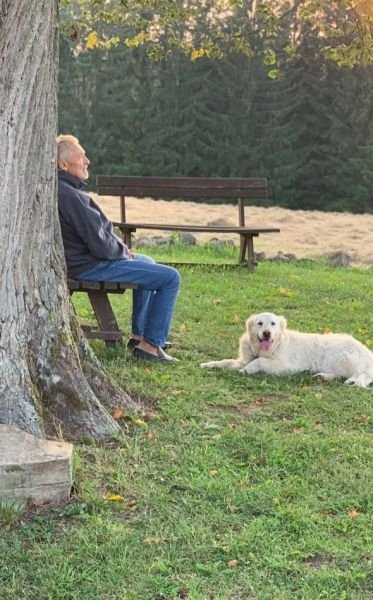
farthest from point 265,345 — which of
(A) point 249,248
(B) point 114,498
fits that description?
(A) point 249,248

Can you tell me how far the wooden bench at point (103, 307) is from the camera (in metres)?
6.44

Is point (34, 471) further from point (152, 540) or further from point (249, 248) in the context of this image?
point (249, 248)

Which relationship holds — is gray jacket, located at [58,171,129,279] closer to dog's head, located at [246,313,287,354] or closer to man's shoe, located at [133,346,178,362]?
man's shoe, located at [133,346,178,362]

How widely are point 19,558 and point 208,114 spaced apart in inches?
1670

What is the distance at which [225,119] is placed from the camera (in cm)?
4375

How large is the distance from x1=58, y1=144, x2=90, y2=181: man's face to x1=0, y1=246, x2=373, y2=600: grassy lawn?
4.85ft

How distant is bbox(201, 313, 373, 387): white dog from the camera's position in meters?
6.33

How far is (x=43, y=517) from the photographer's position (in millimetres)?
3578

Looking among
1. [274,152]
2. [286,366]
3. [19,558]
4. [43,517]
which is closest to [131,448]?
Result: [43,517]

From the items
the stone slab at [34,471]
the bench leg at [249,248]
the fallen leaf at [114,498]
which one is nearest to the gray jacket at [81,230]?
the stone slab at [34,471]

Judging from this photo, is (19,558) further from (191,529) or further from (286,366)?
(286,366)

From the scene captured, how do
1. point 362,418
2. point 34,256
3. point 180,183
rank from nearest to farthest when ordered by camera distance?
point 34,256
point 362,418
point 180,183

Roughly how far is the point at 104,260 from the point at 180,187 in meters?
7.39

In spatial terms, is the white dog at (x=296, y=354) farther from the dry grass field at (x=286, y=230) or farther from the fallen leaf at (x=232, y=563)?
the dry grass field at (x=286, y=230)
